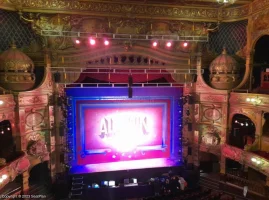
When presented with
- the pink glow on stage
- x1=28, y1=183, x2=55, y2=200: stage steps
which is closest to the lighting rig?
the pink glow on stage

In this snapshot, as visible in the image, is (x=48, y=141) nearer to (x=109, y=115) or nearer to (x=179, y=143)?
(x=109, y=115)

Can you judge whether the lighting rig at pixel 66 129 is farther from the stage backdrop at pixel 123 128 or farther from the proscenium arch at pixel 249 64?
the proscenium arch at pixel 249 64

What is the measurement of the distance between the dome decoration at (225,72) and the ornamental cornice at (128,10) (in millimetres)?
2276

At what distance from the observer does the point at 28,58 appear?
11.8m

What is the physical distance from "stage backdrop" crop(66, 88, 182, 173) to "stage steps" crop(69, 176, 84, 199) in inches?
19.6

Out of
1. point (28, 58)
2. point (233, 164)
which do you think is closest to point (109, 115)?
point (28, 58)

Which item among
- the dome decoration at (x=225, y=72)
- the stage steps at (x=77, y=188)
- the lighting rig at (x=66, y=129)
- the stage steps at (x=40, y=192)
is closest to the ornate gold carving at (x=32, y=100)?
the lighting rig at (x=66, y=129)

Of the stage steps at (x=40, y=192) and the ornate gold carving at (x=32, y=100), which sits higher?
the ornate gold carving at (x=32, y=100)

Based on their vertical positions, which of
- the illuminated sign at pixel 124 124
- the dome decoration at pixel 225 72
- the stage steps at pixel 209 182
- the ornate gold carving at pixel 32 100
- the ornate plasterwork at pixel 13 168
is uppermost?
the dome decoration at pixel 225 72

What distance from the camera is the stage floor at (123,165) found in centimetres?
1323

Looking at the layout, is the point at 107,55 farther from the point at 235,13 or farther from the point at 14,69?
the point at 235,13

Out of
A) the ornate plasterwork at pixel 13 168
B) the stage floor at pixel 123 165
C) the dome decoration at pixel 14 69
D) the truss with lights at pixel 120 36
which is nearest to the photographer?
Result: the ornate plasterwork at pixel 13 168

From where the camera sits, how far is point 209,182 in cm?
1308

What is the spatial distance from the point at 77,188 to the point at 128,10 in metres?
9.76
